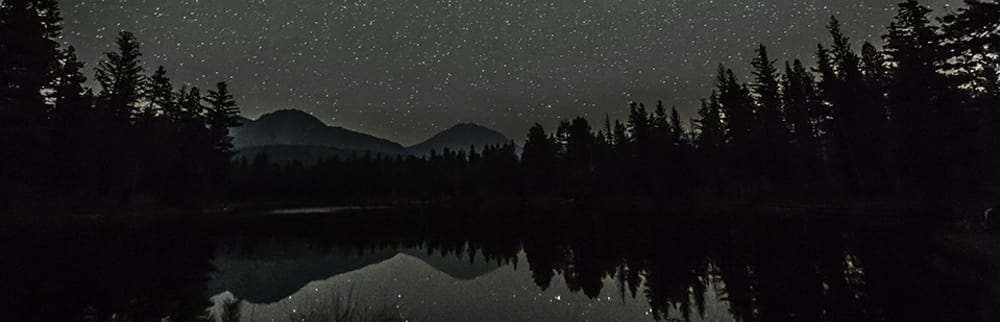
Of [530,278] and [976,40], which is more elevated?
[976,40]

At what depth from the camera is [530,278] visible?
1479 centimetres

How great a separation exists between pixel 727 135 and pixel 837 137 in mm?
16906

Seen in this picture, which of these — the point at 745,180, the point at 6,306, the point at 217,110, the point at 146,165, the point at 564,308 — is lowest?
the point at 564,308

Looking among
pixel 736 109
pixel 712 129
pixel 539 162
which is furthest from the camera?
pixel 539 162

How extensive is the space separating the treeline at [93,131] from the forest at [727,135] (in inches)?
5.2

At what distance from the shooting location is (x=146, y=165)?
47969 millimetres

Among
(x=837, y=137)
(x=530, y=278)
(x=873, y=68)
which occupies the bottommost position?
(x=530, y=278)

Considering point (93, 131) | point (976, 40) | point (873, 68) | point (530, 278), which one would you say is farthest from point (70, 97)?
point (873, 68)

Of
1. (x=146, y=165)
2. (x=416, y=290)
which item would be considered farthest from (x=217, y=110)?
(x=416, y=290)

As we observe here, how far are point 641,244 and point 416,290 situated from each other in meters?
11.7

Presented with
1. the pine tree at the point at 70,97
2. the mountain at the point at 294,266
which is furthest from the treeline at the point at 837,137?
the pine tree at the point at 70,97

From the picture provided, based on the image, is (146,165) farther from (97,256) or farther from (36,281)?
(36,281)

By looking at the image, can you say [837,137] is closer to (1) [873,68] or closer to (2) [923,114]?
(2) [923,114]

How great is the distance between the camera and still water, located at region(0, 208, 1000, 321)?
955 centimetres
